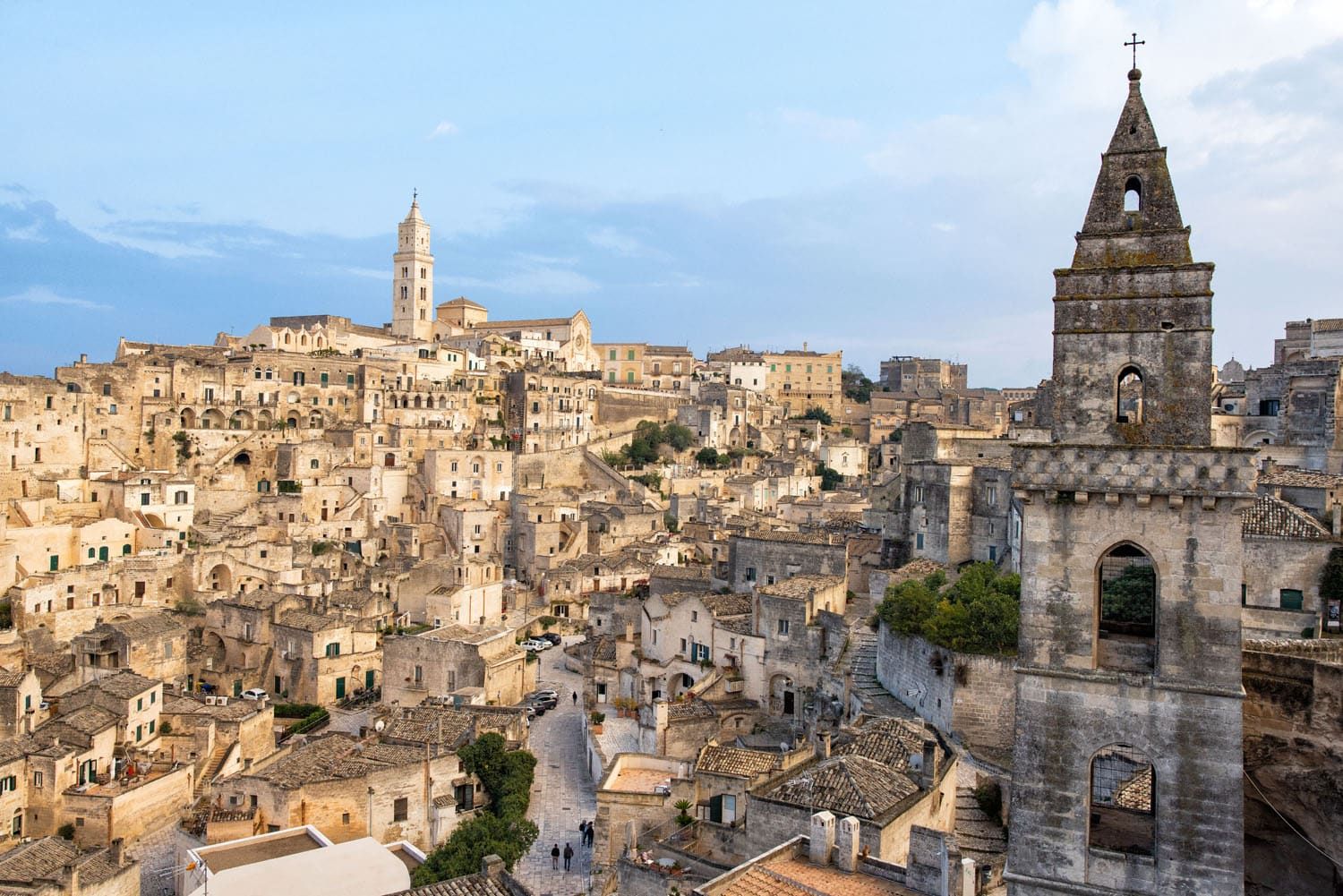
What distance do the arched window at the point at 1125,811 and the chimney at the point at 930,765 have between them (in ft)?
9.37

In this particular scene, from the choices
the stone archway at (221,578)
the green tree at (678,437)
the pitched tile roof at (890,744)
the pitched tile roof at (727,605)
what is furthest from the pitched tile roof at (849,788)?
the green tree at (678,437)

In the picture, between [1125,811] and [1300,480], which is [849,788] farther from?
[1300,480]

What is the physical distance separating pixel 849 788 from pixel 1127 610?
572 cm

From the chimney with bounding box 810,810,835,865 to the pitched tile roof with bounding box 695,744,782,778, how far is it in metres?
4.32

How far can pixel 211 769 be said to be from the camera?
2989 centimetres

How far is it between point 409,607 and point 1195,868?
35.8 meters

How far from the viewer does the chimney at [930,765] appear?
17703 mm

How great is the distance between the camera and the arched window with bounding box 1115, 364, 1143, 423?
11.7 metres

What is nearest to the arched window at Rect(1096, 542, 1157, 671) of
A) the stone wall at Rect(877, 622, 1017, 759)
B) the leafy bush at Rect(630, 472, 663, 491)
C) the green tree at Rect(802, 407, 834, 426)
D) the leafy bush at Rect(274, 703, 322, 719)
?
the stone wall at Rect(877, 622, 1017, 759)

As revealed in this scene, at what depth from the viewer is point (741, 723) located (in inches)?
1126

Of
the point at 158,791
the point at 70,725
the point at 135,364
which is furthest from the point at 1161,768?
the point at 135,364

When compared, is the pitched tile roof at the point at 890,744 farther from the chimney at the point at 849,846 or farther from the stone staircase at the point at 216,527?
the stone staircase at the point at 216,527

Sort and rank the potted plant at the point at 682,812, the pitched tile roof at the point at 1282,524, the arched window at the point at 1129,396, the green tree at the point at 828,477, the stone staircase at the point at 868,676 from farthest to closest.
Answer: the green tree at the point at 828,477, the stone staircase at the point at 868,676, the pitched tile roof at the point at 1282,524, the potted plant at the point at 682,812, the arched window at the point at 1129,396

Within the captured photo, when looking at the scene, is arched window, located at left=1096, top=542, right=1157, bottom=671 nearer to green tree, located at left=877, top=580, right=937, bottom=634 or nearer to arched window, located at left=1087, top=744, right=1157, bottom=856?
arched window, located at left=1087, top=744, right=1157, bottom=856
